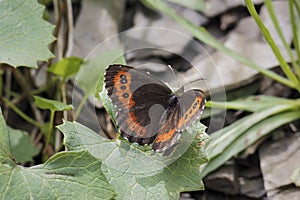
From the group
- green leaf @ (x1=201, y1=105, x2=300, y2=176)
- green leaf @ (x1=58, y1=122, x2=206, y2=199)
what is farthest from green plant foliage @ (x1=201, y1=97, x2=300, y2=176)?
green leaf @ (x1=58, y1=122, x2=206, y2=199)

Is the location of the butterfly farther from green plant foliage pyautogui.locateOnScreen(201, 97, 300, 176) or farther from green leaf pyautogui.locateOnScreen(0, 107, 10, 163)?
green plant foliage pyautogui.locateOnScreen(201, 97, 300, 176)

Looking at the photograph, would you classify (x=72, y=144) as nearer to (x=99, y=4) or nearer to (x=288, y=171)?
(x=288, y=171)

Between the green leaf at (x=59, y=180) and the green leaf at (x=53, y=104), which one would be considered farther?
the green leaf at (x=53, y=104)

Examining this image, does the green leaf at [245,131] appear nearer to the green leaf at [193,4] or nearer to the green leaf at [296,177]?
the green leaf at [296,177]

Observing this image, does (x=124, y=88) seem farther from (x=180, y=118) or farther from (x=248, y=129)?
(x=248, y=129)

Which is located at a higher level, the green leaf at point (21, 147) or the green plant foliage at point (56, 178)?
the green plant foliage at point (56, 178)

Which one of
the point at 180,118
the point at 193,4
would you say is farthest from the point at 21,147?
the point at 193,4

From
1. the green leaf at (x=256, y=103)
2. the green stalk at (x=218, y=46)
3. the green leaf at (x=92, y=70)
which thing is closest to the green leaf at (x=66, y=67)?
the green leaf at (x=92, y=70)
